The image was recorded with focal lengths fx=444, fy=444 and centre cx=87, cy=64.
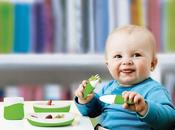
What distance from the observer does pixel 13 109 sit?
1.30 m

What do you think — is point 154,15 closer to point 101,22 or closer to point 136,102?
point 101,22

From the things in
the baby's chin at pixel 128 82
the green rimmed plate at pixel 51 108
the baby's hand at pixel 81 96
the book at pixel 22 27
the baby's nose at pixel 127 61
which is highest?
the book at pixel 22 27

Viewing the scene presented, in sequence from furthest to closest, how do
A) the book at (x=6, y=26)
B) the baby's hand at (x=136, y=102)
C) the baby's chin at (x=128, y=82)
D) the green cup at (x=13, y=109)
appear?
the book at (x=6, y=26)
the baby's chin at (x=128, y=82)
the green cup at (x=13, y=109)
the baby's hand at (x=136, y=102)

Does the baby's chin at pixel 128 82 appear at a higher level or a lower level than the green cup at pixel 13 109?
higher

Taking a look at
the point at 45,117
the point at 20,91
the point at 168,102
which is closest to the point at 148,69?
the point at 168,102

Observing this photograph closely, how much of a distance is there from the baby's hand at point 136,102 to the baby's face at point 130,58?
205mm

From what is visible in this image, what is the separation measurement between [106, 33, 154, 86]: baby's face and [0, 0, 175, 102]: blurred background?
1.52 ft

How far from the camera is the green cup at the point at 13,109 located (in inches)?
50.9

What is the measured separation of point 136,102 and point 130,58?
25 centimetres

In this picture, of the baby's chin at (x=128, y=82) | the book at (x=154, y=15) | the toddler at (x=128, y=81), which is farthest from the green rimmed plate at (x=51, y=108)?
the book at (x=154, y=15)

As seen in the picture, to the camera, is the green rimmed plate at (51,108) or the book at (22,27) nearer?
the green rimmed plate at (51,108)

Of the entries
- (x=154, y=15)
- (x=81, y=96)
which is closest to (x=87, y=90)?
(x=81, y=96)

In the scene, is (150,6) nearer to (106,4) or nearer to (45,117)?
(106,4)

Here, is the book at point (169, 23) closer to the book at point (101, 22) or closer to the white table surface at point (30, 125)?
the book at point (101, 22)
